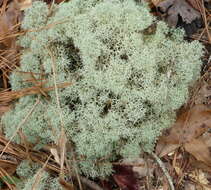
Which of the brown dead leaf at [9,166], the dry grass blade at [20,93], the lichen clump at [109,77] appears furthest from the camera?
the brown dead leaf at [9,166]

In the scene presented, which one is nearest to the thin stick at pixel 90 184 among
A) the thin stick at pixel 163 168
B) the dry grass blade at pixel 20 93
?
the thin stick at pixel 163 168

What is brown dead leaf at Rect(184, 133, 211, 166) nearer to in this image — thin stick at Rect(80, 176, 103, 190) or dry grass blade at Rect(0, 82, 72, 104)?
thin stick at Rect(80, 176, 103, 190)

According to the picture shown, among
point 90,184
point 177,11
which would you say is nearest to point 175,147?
point 90,184

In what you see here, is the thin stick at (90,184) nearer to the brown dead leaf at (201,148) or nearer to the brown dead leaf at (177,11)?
the brown dead leaf at (201,148)

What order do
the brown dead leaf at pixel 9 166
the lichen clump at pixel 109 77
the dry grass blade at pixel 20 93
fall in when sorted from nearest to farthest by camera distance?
the lichen clump at pixel 109 77, the dry grass blade at pixel 20 93, the brown dead leaf at pixel 9 166

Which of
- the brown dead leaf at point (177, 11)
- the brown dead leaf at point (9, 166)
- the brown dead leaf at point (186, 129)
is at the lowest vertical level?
the brown dead leaf at point (9, 166)

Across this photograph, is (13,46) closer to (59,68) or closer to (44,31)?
(44,31)

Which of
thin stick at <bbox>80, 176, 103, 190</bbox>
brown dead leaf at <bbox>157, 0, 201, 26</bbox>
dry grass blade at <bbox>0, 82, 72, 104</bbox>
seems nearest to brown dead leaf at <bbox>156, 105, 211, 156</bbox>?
thin stick at <bbox>80, 176, 103, 190</bbox>
